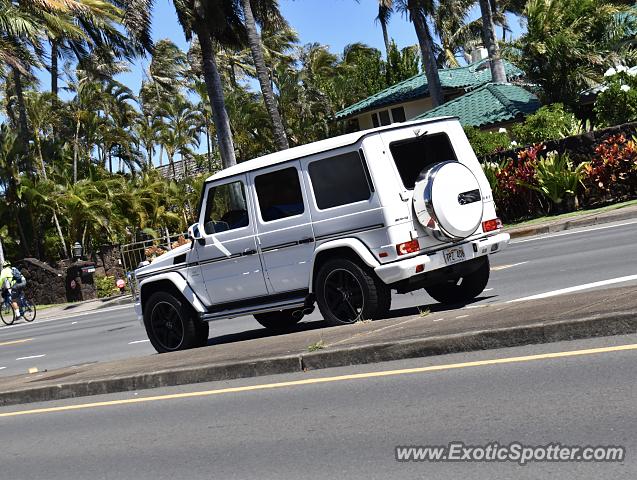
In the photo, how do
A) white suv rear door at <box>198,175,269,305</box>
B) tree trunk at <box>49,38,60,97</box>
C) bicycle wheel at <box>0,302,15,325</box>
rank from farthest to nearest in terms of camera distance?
1. tree trunk at <box>49,38,60,97</box>
2. bicycle wheel at <box>0,302,15,325</box>
3. white suv rear door at <box>198,175,269,305</box>

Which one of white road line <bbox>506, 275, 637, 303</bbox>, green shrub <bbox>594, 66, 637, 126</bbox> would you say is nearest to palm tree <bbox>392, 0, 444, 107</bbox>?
green shrub <bbox>594, 66, 637, 126</bbox>

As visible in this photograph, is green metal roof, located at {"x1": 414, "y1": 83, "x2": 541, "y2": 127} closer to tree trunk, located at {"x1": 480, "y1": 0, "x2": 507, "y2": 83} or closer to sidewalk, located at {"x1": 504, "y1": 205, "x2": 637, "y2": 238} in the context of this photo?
tree trunk, located at {"x1": 480, "y1": 0, "x2": 507, "y2": 83}

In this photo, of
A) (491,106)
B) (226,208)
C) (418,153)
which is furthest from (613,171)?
(491,106)

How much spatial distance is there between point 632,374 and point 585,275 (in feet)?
20.7

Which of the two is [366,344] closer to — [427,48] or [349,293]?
[349,293]

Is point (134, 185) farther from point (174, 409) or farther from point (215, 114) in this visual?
point (174, 409)

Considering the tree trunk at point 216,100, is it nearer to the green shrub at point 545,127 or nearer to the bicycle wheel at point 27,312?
the bicycle wheel at point 27,312

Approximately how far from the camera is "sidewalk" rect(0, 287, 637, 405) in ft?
26.3

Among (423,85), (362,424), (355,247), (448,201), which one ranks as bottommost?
(362,424)

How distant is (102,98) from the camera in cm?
5856

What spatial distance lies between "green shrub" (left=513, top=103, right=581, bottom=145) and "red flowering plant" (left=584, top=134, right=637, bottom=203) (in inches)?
176

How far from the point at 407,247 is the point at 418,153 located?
124cm

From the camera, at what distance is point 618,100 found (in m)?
29.3

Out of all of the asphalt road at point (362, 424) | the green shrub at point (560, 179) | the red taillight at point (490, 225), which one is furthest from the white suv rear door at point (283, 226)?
the green shrub at point (560, 179)
